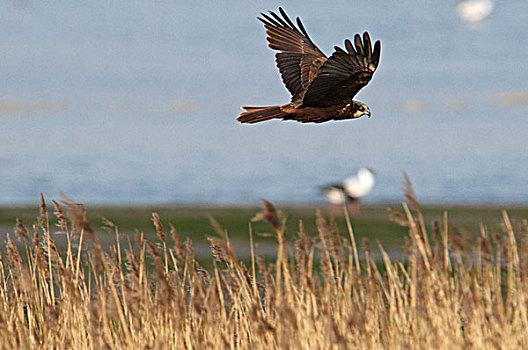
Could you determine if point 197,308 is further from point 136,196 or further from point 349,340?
point 136,196

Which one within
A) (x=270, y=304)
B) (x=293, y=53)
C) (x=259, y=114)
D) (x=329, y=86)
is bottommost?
(x=270, y=304)

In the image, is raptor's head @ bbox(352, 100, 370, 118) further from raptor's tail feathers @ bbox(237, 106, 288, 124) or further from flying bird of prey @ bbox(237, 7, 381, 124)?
raptor's tail feathers @ bbox(237, 106, 288, 124)

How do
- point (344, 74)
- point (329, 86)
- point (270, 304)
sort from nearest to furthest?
1. point (270, 304)
2. point (344, 74)
3. point (329, 86)

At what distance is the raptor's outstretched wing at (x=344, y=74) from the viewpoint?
6711 mm

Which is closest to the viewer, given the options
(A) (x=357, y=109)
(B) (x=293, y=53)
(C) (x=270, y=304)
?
(C) (x=270, y=304)

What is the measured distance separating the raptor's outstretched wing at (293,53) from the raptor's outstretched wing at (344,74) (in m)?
0.74

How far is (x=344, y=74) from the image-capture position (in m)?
6.85

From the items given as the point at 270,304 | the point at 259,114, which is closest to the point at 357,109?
the point at 259,114

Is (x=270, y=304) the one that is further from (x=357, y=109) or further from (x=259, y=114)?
(x=357, y=109)

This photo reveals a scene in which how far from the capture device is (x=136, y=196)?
24859 millimetres

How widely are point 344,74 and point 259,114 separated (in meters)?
0.72

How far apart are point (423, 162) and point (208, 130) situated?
396 inches

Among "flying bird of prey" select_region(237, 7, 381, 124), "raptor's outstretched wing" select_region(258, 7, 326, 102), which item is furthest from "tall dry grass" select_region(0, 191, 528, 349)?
"raptor's outstretched wing" select_region(258, 7, 326, 102)

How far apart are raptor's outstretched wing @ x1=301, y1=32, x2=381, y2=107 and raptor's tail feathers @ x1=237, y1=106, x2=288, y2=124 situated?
0.22 meters
